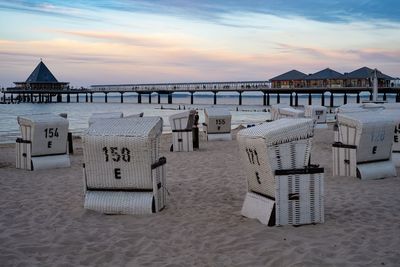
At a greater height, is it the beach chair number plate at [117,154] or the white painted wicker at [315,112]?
the beach chair number plate at [117,154]

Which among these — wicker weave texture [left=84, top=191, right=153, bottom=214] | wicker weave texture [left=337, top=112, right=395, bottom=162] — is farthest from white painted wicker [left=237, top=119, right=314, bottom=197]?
wicker weave texture [left=337, top=112, right=395, bottom=162]

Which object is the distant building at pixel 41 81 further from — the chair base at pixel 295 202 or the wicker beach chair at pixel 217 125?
the chair base at pixel 295 202

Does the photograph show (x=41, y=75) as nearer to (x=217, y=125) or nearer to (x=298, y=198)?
(x=217, y=125)

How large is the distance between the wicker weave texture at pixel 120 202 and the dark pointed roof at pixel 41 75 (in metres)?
103

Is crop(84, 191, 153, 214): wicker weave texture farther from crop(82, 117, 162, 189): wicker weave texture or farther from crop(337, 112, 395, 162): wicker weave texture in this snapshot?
crop(337, 112, 395, 162): wicker weave texture

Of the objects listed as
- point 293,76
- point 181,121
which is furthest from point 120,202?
point 293,76

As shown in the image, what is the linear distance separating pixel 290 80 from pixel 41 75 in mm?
59688

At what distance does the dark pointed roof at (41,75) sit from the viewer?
102812mm

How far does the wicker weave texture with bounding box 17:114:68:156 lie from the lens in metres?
9.81

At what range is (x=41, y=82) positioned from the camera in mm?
102812

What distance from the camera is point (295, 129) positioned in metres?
5.24

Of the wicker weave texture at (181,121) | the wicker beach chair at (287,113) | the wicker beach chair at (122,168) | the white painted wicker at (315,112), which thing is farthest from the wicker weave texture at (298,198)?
the white painted wicker at (315,112)

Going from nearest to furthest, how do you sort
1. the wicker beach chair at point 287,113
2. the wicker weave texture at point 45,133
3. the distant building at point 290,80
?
the wicker weave texture at point 45,133
the wicker beach chair at point 287,113
the distant building at point 290,80

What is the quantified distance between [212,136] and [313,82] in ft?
171
